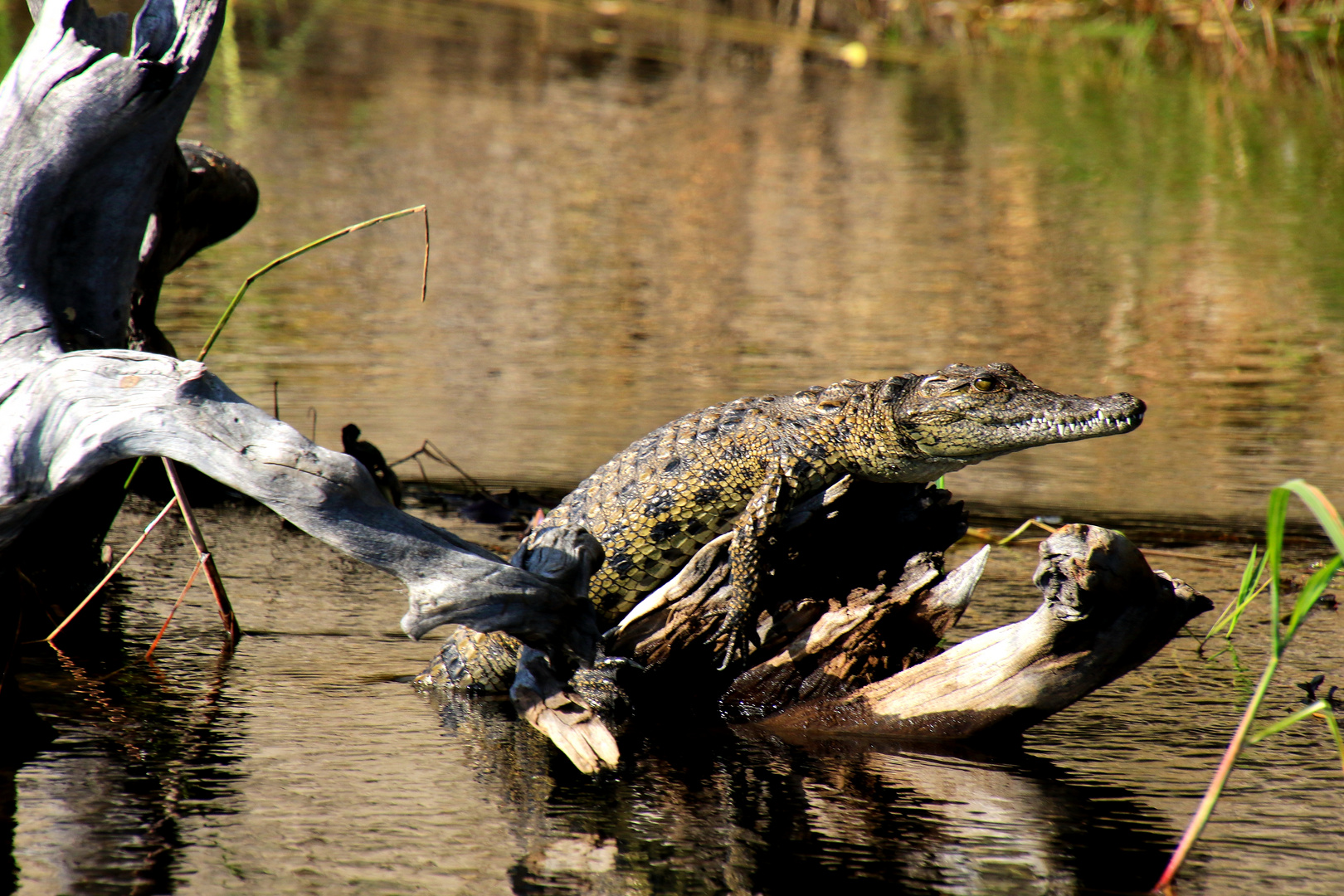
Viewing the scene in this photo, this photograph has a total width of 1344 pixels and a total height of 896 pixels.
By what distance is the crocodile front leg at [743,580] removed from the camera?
356cm

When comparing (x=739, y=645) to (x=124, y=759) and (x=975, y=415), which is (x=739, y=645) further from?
(x=124, y=759)

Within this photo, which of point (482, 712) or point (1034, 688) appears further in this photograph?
point (482, 712)

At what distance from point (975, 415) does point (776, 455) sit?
0.55m

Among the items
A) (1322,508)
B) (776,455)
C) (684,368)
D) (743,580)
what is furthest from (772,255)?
(1322,508)

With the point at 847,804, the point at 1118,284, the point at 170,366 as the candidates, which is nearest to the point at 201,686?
the point at 170,366

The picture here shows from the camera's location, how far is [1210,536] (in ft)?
16.9

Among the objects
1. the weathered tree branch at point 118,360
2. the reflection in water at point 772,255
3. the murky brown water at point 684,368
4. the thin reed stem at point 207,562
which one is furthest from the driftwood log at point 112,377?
the reflection in water at point 772,255

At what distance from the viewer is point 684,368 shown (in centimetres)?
688

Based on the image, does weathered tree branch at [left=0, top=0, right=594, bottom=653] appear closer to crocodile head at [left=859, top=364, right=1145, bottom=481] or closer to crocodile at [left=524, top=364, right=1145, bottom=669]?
crocodile at [left=524, top=364, right=1145, bottom=669]

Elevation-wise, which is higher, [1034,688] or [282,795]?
[1034,688]

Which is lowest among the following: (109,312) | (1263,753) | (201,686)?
(201,686)

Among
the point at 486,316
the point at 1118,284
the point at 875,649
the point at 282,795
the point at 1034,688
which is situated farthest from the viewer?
the point at 1118,284

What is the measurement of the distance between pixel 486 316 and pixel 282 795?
4.85 metres

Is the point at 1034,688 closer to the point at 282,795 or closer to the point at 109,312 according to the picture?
the point at 282,795
